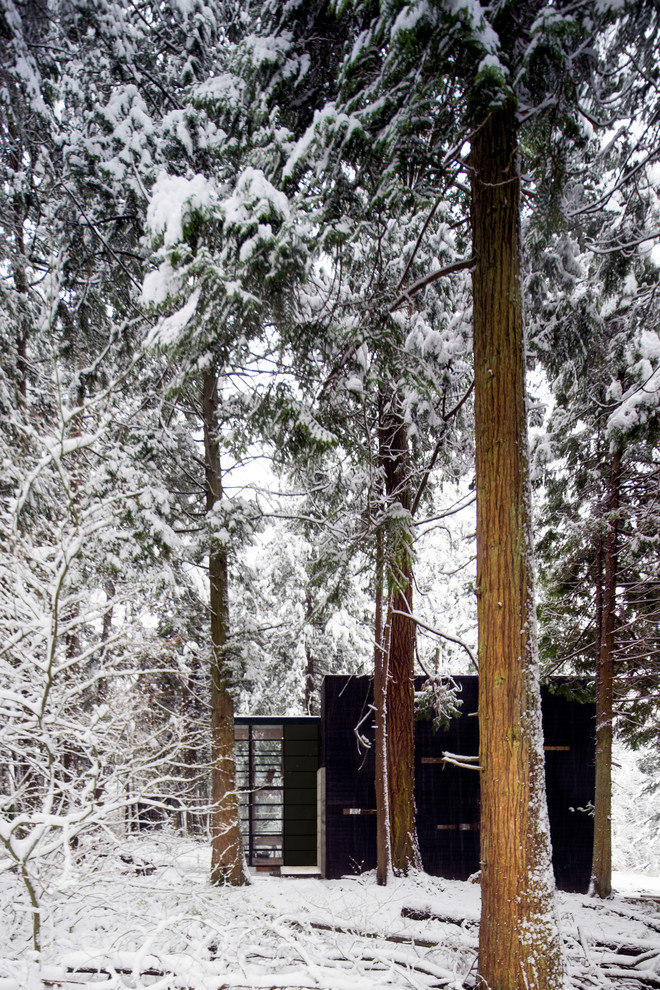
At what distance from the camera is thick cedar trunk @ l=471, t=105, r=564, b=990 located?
3.53 m

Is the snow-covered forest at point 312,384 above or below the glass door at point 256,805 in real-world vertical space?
above

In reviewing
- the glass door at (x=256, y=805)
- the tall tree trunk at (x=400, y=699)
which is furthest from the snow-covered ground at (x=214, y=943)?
the glass door at (x=256, y=805)

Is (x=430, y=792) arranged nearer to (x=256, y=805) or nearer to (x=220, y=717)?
(x=256, y=805)

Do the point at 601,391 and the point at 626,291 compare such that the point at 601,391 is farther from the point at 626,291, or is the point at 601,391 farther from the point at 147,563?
the point at 147,563

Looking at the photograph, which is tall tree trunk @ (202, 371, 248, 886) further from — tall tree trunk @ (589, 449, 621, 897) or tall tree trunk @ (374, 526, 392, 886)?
tall tree trunk @ (589, 449, 621, 897)

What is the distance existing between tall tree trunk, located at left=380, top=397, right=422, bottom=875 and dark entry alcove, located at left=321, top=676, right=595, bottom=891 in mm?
1628

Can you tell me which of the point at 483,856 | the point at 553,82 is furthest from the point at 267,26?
the point at 483,856

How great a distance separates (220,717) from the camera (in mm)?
8898

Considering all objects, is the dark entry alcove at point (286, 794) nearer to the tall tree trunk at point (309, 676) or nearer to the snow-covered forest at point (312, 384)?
the snow-covered forest at point (312, 384)

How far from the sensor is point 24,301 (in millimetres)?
6566

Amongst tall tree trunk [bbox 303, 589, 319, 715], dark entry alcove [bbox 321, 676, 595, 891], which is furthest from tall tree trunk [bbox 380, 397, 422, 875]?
tall tree trunk [bbox 303, 589, 319, 715]

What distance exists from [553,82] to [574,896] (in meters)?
9.81

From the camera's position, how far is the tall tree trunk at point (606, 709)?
888cm

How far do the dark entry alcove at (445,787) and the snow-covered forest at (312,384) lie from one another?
1.07m
